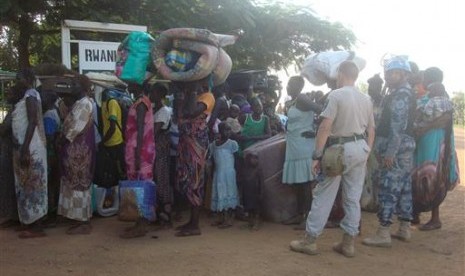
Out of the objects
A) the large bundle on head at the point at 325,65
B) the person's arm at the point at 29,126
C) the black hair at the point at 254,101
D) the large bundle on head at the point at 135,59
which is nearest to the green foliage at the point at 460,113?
the black hair at the point at 254,101

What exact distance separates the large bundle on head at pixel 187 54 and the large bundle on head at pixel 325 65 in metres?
1.06

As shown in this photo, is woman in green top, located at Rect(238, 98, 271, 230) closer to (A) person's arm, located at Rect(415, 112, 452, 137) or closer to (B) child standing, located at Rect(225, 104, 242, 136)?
(B) child standing, located at Rect(225, 104, 242, 136)

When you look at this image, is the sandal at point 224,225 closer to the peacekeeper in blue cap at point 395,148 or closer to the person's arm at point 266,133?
the person's arm at point 266,133

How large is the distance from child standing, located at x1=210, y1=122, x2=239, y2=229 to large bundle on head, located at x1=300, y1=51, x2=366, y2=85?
43.6 inches

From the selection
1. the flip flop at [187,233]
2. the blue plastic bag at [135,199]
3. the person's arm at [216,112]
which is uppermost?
the person's arm at [216,112]

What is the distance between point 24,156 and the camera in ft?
15.8

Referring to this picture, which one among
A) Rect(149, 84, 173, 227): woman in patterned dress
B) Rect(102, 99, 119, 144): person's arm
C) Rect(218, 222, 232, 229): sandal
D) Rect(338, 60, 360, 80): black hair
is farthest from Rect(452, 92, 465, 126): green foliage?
Rect(102, 99, 119, 144): person's arm

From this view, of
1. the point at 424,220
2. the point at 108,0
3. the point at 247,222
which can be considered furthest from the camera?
the point at 108,0

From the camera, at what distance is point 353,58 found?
5.37m

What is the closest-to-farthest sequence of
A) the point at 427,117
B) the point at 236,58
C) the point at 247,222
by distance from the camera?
the point at 427,117 < the point at 247,222 < the point at 236,58

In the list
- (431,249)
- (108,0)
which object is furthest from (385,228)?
(108,0)

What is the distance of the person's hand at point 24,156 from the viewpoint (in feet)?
15.8

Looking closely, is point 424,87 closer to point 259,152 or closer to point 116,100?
point 259,152

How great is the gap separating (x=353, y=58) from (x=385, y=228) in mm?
1878
